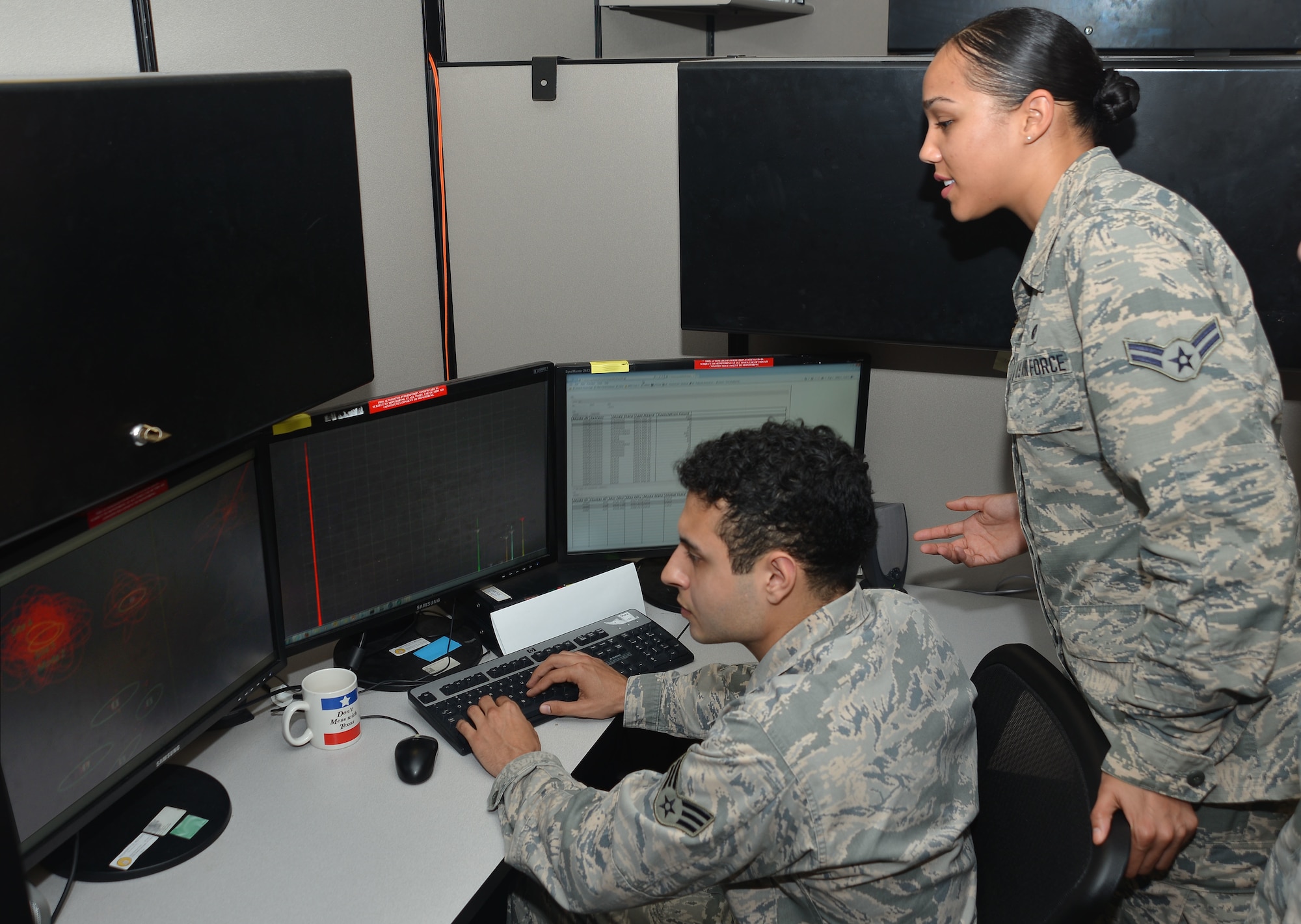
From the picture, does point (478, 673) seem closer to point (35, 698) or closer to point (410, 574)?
point (410, 574)

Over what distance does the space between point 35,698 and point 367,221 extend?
974 millimetres

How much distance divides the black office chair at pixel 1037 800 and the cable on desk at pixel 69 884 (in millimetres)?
962

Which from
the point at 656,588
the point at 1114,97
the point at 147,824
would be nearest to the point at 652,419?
the point at 656,588

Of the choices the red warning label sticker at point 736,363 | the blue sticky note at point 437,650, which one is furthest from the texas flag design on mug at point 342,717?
the red warning label sticker at point 736,363

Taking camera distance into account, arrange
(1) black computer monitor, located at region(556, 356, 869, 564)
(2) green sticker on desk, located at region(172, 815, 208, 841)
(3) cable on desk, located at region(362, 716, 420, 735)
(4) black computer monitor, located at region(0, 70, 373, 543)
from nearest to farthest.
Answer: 1. (4) black computer monitor, located at region(0, 70, 373, 543)
2. (2) green sticker on desk, located at region(172, 815, 208, 841)
3. (3) cable on desk, located at region(362, 716, 420, 735)
4. (1) black computer monitor, located at region(556, 356, 869, 564)

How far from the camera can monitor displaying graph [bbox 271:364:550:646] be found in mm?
1368

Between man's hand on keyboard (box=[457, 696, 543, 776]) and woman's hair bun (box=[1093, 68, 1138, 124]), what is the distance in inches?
41.3

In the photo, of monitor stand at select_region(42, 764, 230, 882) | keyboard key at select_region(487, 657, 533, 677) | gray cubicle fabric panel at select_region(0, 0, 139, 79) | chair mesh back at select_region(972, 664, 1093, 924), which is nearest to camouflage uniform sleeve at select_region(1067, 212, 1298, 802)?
chair mesh back at select_region(972, 664, 1093, 924)

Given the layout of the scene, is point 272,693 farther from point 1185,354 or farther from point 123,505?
point 1185,354

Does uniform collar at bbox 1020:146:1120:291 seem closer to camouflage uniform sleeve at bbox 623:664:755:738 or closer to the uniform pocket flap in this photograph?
the uniform pocket flap

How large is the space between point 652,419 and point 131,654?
2.86 ft

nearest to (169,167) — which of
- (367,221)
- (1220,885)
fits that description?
(367,221)

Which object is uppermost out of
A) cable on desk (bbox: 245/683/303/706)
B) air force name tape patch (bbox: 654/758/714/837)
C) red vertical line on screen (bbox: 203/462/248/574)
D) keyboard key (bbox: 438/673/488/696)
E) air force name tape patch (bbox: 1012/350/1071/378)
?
air force name tape patch (bbox: 1012/350/1071/378)

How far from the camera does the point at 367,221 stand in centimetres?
171
